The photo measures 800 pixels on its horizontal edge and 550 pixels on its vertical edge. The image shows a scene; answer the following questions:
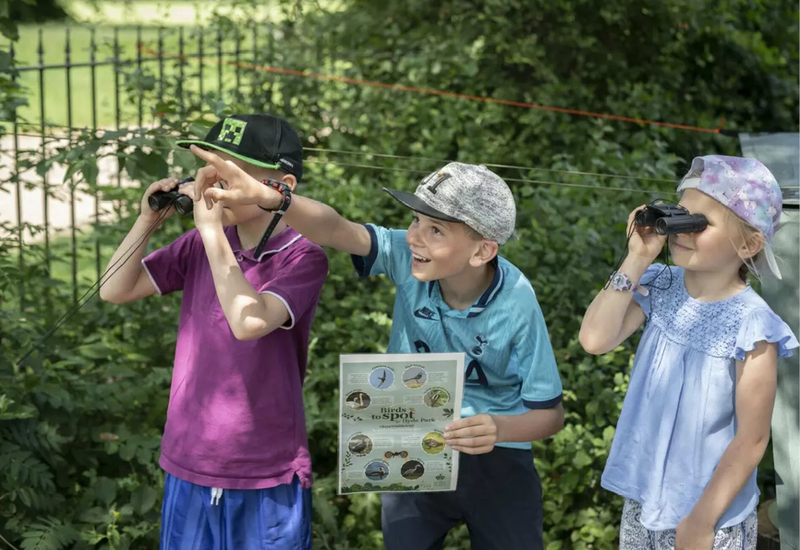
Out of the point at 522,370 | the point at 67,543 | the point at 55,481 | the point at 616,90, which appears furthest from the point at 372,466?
the point at 616,90

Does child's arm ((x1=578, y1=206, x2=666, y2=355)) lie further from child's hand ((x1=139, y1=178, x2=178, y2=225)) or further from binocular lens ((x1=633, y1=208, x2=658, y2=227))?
child's hand ((x1=139, y1=178, x2=178, y2=225))

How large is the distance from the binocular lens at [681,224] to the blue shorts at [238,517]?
1.17m

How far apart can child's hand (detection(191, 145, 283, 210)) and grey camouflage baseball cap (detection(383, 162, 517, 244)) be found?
1.13 ft

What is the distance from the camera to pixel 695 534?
7.61ft

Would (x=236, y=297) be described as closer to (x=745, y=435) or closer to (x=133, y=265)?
(x=133, y=265)

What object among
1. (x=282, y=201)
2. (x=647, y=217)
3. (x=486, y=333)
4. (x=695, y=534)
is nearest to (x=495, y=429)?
(x=486, y=333)

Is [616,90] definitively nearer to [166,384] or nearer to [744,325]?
[166,384]

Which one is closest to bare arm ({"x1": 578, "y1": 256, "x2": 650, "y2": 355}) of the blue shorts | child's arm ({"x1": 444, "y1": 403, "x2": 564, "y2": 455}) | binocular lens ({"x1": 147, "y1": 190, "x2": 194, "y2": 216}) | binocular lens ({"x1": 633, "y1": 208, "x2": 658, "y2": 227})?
binocular lens ({"x1": 633, "y1": 208, "x2": 658, "y2": 227})

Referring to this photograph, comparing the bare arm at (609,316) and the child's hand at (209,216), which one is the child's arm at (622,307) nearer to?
the bare arm at (609,316)

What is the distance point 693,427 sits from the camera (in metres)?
2.36

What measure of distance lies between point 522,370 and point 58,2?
20.0 m

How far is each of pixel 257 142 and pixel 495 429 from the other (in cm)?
97

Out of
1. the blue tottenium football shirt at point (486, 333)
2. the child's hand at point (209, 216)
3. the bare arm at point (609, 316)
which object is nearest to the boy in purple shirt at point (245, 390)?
the child's hand at point (209, 216)

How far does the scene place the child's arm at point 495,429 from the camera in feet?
8.25
